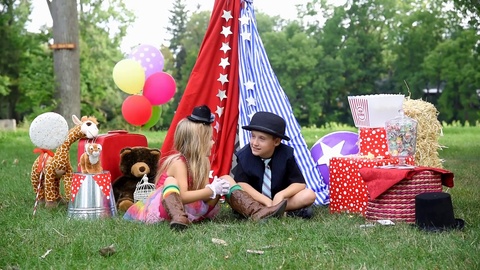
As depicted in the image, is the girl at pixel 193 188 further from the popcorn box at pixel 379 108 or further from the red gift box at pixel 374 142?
the popcorn box at pixel 379 108

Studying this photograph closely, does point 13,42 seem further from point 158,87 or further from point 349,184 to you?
point 349,184

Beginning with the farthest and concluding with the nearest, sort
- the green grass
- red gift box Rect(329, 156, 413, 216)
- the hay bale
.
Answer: the hay bale, red gift box Rect(329, 156, 413, 216), the green grass

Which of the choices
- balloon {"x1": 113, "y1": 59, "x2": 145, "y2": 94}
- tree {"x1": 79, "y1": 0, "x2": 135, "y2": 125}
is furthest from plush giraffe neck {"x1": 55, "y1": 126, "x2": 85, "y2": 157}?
tree {"x1": 79, "y1": 0, "x2": 135, "y2": 125}

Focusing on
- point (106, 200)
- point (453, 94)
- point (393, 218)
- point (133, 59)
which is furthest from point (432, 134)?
point (453, 94)

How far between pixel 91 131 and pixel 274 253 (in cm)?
238

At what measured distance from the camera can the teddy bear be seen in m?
5.46

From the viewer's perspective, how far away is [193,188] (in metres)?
4.95

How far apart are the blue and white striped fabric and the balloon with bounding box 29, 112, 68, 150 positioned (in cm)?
169

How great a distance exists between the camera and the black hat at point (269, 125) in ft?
16.4

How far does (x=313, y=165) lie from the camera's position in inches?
244

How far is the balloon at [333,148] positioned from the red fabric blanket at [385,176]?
1.40 m

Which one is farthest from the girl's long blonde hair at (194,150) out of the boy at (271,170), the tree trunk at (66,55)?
the tree trunk at (66,55)

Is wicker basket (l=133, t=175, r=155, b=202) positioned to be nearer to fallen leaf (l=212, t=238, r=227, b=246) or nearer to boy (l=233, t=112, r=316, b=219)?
boy (l=233, t=112, r=316, b=219)

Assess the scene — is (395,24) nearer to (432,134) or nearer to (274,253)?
(432,134)
